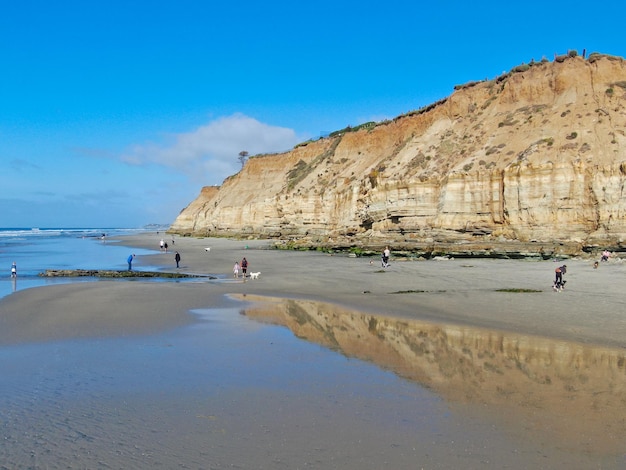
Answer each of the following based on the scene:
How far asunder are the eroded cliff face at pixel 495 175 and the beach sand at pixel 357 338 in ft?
21.7

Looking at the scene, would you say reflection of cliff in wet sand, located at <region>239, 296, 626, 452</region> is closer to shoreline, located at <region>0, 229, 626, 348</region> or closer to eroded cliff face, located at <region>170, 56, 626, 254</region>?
shoreline, located at <region>0, 229, 626, 348</region>

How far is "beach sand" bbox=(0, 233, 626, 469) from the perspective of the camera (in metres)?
4.89

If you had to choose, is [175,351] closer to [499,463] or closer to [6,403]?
[6,403]

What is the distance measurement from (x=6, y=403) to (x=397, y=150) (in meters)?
48.8

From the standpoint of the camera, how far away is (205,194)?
332 ft

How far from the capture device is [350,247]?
124 ft

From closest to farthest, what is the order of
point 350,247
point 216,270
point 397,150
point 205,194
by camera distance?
point 216,270, point 350,247, point 397,150, point 205,194

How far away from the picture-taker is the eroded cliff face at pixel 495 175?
3128 cm

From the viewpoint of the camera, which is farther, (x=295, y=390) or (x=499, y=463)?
(x=295, y=390)

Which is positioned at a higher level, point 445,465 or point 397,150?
point 397,150

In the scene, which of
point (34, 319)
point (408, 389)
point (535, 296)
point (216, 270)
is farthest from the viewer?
point (216, 270)

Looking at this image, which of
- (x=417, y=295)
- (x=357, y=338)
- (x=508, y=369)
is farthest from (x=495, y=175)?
(x=508, y=369)

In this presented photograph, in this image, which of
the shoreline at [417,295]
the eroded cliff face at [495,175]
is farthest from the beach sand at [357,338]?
the eroded cliff face at [495,175]

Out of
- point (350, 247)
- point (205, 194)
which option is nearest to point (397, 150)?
point (350, 247)
